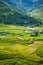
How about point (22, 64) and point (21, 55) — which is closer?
point (22, 64)

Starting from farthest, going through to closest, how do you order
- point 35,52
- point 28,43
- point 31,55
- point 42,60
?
point 28,43
point 35,52
point 31,55
point 42,60

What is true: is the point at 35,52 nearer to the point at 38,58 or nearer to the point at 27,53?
the point at 27,53

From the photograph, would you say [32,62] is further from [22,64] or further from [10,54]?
[10,54]

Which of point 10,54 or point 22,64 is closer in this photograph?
point 22,64

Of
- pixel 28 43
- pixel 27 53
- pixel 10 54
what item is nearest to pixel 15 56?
pixel 10 54

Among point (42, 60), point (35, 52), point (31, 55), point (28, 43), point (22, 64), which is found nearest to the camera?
point (22, 64)

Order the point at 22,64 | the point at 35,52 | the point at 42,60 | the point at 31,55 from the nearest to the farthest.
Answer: the point at 22,64 < the point at 42,60 < the point at 31,55 < the point at 35,52

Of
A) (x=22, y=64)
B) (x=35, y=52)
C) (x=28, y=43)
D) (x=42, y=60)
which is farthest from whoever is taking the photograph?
(x=28, y=43)

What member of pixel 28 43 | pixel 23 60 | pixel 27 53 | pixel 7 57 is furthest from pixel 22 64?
pixel 28 43
